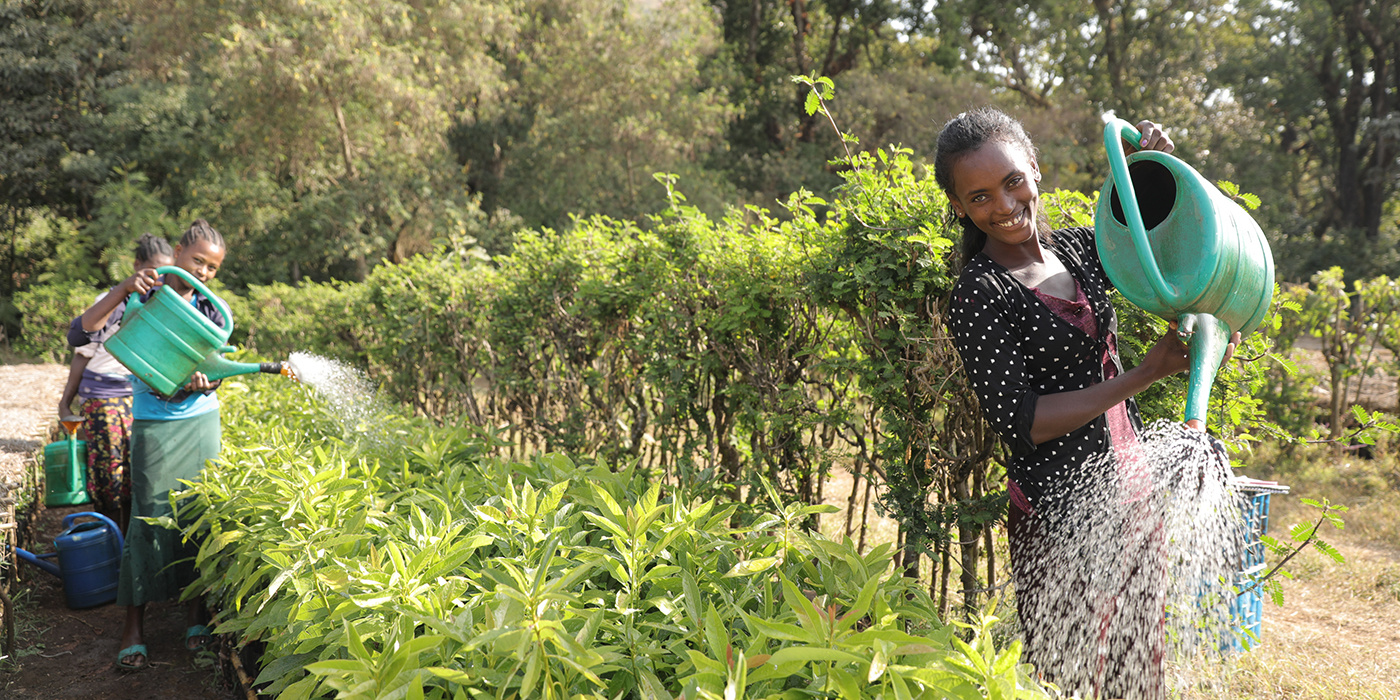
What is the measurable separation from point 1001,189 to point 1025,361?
37cm

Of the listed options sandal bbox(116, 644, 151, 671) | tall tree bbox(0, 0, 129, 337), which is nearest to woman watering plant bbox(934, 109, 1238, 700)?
sandal bbox(116, 644, 151, 671)

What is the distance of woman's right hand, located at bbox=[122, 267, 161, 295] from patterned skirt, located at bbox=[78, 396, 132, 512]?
4.59 ft

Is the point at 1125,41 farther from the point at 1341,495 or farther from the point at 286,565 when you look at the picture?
the point at 286,565

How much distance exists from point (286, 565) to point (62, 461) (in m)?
4.05

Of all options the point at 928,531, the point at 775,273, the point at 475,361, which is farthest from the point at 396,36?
the point at 928,531

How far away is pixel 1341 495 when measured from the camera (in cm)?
583

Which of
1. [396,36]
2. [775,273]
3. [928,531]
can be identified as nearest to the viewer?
[928,531]

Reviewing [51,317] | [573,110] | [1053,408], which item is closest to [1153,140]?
[1053,408]

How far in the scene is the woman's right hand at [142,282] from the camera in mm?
3111

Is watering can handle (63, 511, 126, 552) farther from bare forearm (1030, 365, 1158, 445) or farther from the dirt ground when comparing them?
bare forearm (1030, 365, 1158, 445)

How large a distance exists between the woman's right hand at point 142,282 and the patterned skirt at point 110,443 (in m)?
1.40

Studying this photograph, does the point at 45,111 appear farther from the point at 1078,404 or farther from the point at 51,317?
the point at 1078,404

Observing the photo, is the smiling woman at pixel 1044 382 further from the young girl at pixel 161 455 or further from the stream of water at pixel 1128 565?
the young girl at pixel 161 455

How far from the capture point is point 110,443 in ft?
13.9
